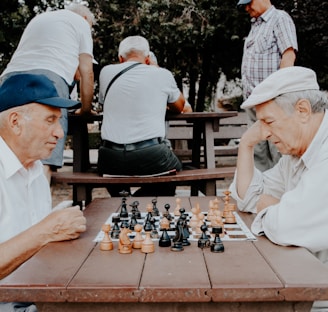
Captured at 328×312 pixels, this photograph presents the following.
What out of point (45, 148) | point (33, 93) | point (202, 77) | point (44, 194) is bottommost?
point (44, 194)

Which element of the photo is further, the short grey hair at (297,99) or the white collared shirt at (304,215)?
the short grey hair at (297,99)

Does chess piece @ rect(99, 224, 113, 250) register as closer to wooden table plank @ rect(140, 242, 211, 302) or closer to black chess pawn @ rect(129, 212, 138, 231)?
wooden table plank @ rect(140, 242, 211, 302)

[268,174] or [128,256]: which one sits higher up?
[268,174]

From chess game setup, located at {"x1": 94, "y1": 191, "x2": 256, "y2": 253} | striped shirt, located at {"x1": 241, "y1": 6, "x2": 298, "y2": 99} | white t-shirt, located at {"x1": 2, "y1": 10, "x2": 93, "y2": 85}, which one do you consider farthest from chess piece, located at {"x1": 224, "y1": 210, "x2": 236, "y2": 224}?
striped shirt, located at {"x1": 241, "y1": 6, "x2": 298, "y2": 99}

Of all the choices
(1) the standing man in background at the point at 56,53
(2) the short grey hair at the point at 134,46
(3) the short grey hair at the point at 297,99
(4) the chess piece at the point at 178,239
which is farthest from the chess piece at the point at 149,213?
(2) the short grey hair at the point at 134,46

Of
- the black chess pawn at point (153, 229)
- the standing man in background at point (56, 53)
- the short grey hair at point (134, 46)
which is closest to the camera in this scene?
the black chess pawn at point (153, 229)

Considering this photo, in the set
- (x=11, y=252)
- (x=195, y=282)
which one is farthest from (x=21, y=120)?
(x=195, y=282)

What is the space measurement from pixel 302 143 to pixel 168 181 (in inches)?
91.8

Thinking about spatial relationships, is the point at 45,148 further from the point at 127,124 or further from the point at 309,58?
the point at 309,58

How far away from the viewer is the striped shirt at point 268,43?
521 cm

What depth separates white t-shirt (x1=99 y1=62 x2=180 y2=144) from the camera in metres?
4.50

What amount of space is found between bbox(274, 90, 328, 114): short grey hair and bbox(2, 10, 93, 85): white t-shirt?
8.77ft

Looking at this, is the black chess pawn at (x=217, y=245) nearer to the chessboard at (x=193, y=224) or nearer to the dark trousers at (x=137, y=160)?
the chessboard at (x=193, y=224)

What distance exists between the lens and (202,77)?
14992 mm
